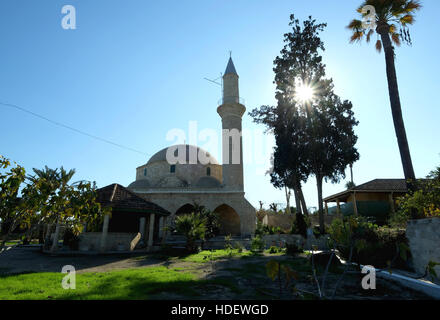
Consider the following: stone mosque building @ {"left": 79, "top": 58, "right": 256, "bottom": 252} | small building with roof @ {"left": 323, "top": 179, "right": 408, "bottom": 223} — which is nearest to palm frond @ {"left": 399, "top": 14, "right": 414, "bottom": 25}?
small building with roof @ {"left": 323, "top": 179, "right": 408, "bottom": 223}

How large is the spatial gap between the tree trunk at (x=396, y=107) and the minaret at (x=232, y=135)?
18.8m

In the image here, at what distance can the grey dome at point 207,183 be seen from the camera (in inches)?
1281

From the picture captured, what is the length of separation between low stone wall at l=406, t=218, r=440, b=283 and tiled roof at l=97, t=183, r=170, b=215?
1396 cm

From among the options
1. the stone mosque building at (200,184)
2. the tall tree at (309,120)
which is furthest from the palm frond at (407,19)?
the stone mosque building at (200,184)

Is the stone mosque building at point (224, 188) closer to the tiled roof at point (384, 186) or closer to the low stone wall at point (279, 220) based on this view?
the low stone wall at point (279, 220)

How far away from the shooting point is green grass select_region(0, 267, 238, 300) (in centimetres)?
518

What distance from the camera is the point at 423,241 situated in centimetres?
802

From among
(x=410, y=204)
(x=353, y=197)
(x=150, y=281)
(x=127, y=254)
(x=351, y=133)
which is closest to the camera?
(x=150, y=281)

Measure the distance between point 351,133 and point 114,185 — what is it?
60.5ft

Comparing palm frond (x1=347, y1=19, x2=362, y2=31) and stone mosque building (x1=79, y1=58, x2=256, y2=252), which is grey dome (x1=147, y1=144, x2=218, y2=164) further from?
palm frond (x1=347, y1=19, x2=362, y2=31)

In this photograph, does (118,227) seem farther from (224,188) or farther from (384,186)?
(384,186)

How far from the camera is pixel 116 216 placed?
741 inches
